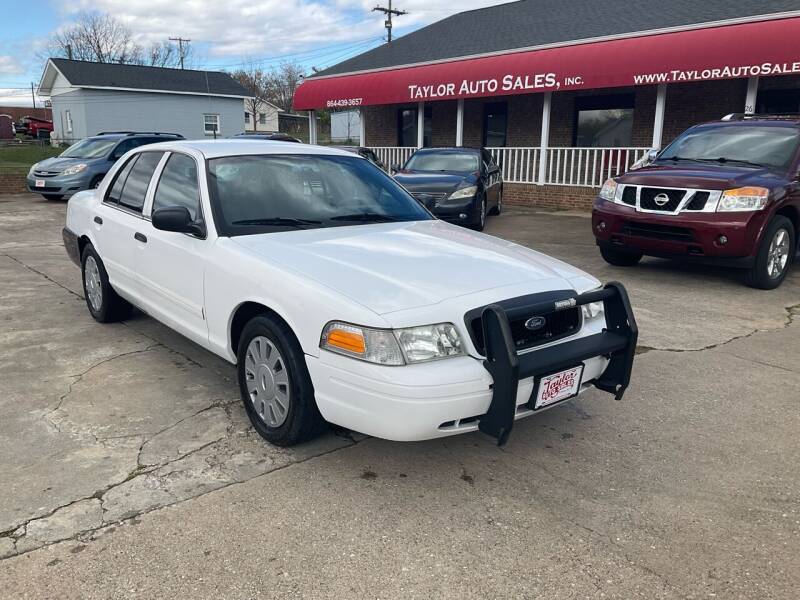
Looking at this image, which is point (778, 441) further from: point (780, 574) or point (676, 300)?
point (676, 300)

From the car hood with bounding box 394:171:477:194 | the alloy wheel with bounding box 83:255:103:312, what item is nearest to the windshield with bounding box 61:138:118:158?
the car hood with bounding box 394:171:477:194

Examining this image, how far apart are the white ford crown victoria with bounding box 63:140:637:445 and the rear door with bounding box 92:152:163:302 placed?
0.11 feet

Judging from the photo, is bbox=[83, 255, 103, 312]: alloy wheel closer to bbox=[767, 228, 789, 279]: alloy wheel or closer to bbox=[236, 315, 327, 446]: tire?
bbox=[236, 315, 327, 446]: tire

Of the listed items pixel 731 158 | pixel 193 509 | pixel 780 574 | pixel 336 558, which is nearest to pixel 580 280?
pixel 780 574

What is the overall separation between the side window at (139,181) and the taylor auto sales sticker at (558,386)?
3228 millimetres

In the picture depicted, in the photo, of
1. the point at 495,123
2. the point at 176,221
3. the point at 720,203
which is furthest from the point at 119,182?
the point at 495,123

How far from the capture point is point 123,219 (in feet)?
16.2

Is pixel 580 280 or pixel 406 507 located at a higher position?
pixel 580 280

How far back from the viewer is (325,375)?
3031mm

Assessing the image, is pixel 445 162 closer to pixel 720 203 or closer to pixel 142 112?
pixel 720 203

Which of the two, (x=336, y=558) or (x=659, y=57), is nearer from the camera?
(x=336, y=558)

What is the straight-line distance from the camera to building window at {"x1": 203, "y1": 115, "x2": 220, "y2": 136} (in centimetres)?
3877

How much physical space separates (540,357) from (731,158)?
6057mm

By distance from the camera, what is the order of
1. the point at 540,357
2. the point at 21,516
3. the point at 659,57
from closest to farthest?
the point at 21,516 < the point at 540,357 < the point at 659,57
